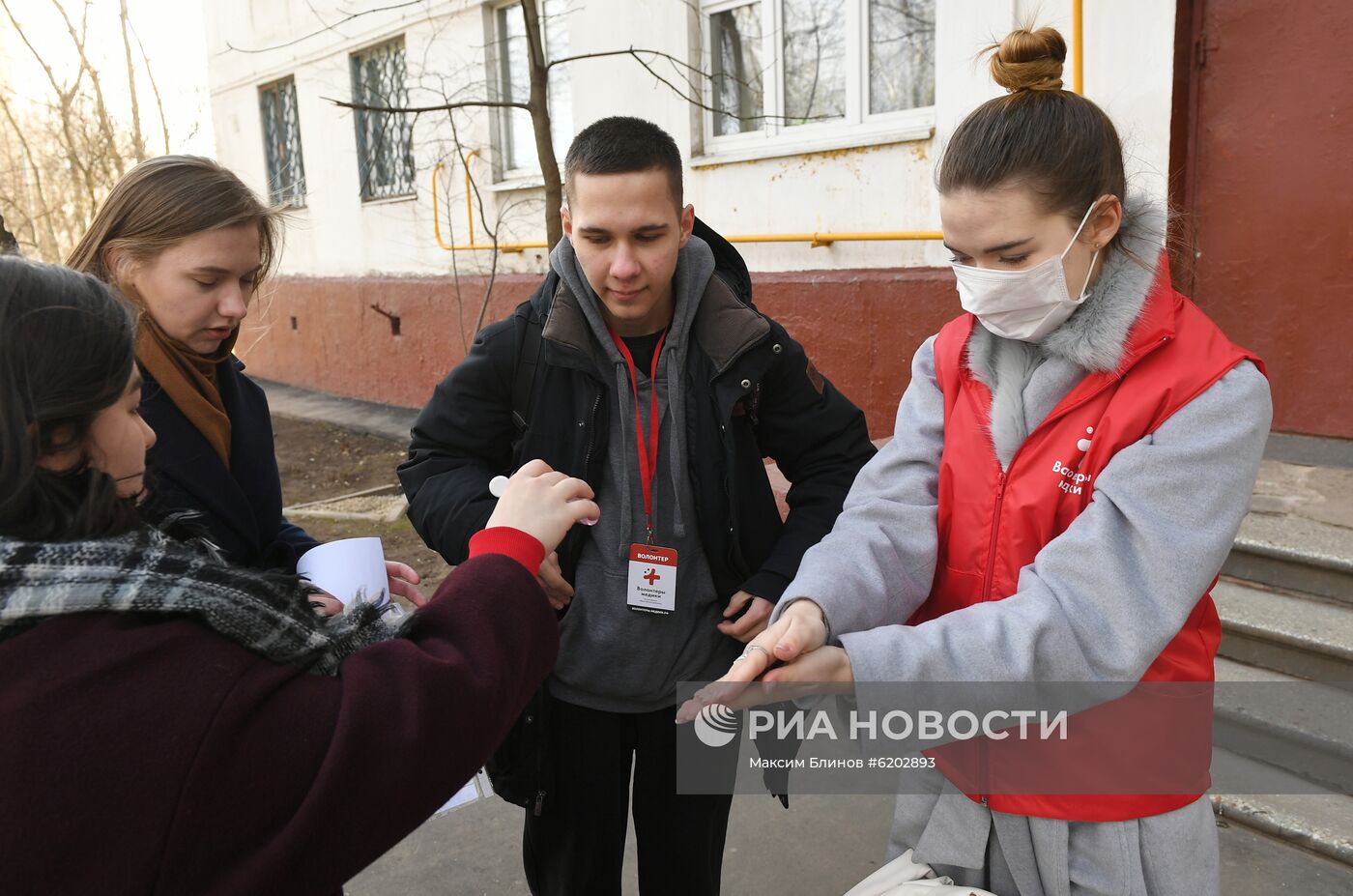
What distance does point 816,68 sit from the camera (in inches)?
223

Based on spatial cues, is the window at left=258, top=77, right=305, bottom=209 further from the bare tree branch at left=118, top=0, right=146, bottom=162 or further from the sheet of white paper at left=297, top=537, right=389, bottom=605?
the sheet of white paper at left=297, top=537, right=389, bottom=605

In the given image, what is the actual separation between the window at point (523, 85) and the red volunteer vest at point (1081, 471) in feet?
20.9

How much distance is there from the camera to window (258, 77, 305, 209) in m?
10.4

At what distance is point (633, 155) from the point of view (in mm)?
2041

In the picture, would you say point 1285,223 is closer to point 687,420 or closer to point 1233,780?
point 1233,780

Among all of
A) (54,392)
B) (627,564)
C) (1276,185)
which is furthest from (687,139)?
(54,392)

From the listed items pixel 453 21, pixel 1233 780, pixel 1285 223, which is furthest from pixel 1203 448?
pixel 453 21

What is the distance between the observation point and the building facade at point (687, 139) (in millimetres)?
4320

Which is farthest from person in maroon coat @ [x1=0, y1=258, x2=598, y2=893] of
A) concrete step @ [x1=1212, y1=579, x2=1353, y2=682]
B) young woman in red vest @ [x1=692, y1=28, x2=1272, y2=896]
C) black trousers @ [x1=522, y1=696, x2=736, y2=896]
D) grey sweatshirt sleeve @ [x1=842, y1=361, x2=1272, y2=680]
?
concrete step @ [x1=1212, y1=579, x2=1353, y2=682]

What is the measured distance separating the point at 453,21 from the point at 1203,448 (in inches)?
313

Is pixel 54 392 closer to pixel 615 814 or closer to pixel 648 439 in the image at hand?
pixel 648 439

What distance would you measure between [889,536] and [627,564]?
68 centimetres

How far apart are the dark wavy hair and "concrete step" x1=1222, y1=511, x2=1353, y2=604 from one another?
11.4 ft

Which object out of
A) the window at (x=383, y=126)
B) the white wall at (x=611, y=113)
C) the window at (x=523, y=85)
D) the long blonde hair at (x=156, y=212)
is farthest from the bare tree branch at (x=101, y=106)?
the long blonde hair at (x=156, y=212)
